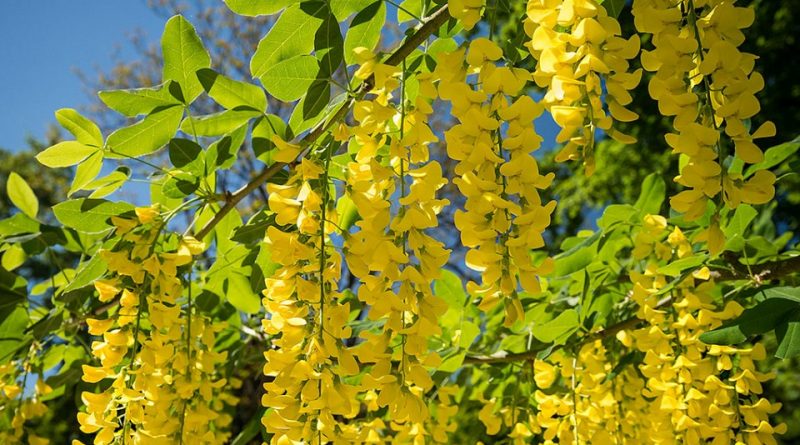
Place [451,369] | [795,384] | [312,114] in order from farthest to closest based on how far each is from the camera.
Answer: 1. [795,384]
2. [451,369]
3. [312,114]

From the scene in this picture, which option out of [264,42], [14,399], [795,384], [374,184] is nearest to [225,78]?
[264,42]

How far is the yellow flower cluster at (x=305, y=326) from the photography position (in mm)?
844

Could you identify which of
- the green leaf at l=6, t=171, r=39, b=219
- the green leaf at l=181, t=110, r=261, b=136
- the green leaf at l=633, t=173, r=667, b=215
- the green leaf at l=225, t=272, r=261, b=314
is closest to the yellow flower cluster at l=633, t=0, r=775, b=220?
the green leaf at l=181, t=110, r=261, b=136

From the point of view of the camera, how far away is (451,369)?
60.2 inches

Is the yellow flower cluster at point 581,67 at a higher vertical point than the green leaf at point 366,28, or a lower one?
lower

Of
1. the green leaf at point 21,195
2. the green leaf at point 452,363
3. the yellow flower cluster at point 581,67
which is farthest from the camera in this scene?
the green leaf at point 21,195

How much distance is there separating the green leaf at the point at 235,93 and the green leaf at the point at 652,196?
3.18 feet

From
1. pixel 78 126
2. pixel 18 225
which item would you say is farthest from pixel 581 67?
pixel 18 225

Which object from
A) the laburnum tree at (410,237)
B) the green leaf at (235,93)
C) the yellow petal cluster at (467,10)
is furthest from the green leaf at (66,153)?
the yellow petal cluster at (467,10)

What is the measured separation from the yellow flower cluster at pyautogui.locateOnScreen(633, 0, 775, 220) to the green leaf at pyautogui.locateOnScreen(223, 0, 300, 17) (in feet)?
1.63

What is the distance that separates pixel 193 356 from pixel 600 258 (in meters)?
0.97

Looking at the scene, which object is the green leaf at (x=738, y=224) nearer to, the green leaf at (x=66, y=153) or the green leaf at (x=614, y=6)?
the green leaf at (x=614, y=6)

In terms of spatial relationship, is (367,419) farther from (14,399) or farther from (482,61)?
(482,61)

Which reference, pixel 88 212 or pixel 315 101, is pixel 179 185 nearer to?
pixel 88 212
